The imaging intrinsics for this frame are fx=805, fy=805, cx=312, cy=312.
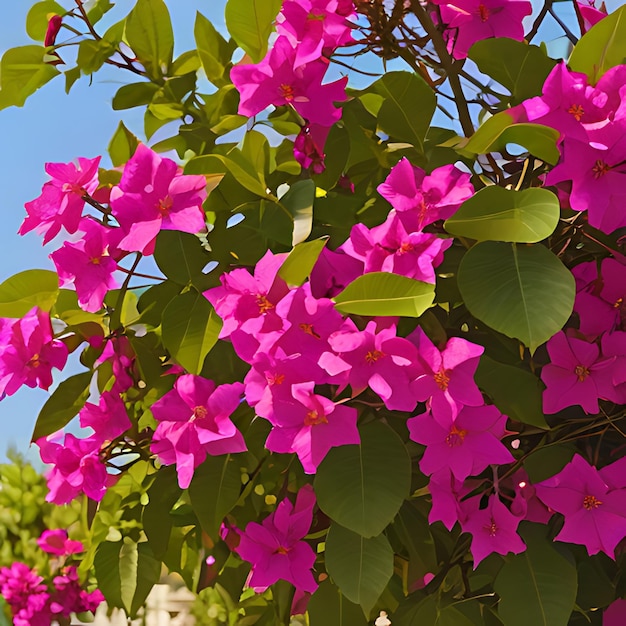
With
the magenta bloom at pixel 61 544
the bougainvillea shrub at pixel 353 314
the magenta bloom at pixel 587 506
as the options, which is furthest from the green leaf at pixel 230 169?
the magenta bloom at pixel 61 544

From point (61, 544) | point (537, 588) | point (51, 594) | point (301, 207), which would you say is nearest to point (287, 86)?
point (301, 207)

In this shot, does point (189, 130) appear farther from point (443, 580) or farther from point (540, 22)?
point (443, 580)

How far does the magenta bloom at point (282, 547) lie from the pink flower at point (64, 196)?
0.30 metres

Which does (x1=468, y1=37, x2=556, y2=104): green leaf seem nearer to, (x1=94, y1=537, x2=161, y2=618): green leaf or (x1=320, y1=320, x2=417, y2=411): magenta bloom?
(x1=320, y1=320, x2=417, y2=411): magenta bloom

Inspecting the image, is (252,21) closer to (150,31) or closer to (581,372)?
(150,31)

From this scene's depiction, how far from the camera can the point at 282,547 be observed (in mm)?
667

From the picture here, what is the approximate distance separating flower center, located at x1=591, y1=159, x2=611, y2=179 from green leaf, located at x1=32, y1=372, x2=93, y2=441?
45 cm

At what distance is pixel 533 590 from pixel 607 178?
31 cm

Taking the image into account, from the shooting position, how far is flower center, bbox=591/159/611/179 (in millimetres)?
563

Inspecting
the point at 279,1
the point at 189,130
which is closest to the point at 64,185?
the point at 189,130

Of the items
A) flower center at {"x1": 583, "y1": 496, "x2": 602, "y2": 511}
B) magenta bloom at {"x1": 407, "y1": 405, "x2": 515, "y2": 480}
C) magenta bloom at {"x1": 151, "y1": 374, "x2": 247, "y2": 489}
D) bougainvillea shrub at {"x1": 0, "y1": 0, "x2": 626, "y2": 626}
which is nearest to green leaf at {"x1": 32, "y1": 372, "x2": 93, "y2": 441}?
bougainvillea shrub at {"x1": 0, "y1": 0, "x2": 626, "y2": 626}

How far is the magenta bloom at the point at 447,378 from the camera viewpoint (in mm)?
522

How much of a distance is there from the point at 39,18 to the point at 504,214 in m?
0.55

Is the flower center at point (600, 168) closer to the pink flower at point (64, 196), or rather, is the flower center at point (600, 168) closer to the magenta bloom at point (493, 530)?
the magenta bloom at point (493, 530)
